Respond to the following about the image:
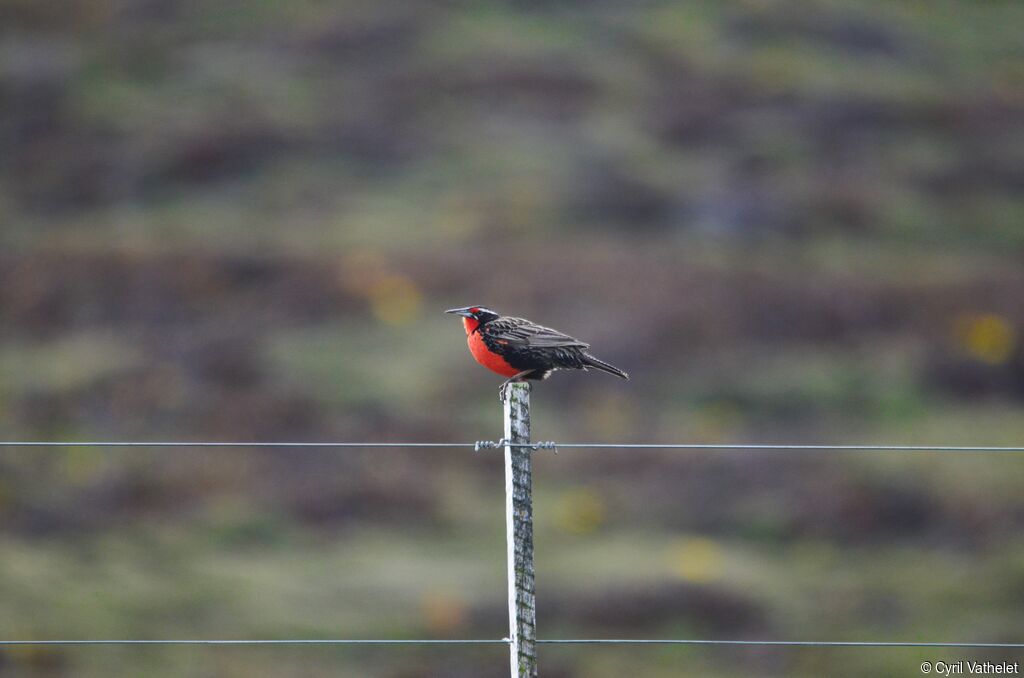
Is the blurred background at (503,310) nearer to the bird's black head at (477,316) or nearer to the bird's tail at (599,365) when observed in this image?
the bird's black head at (477,316)

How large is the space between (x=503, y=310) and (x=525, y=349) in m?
14.6

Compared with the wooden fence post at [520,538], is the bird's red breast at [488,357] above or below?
above

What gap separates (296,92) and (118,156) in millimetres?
4667

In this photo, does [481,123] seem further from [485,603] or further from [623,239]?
→ [485,603]

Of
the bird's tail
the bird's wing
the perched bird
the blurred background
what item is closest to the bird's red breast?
the perched bird

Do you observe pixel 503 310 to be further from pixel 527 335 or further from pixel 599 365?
pixel 599 365

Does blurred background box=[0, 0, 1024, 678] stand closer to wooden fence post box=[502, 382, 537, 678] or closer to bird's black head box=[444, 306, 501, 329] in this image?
bird's black head box=[444, 306, 501, 329]

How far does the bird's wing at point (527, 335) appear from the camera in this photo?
8.57 meters

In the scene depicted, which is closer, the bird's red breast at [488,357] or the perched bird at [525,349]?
the perched bird at [525,349]

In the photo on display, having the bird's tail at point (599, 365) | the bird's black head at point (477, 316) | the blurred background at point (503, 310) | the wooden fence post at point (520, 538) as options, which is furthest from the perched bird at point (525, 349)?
the blurred background at point (503, 310)

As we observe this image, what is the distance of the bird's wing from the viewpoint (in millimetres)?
8570

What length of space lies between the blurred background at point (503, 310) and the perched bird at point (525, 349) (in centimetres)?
717

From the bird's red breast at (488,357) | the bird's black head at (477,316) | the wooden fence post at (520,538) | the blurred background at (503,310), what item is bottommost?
the wooden fence post at (520,538)

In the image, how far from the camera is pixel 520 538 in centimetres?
625
